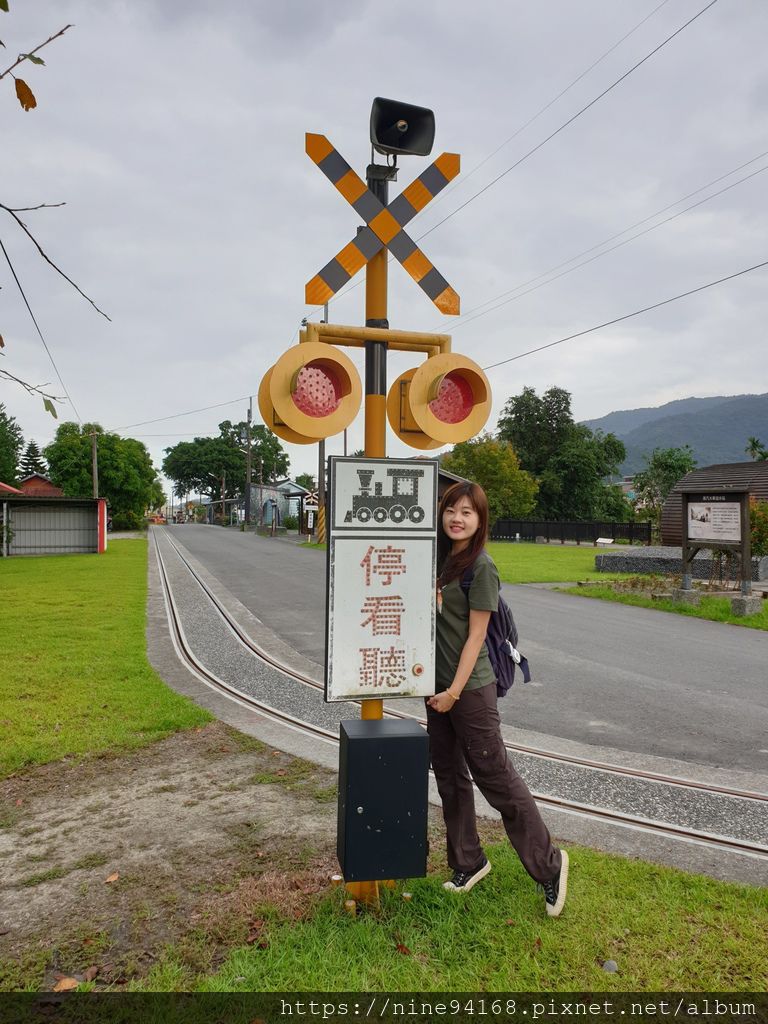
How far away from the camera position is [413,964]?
2.54 meters

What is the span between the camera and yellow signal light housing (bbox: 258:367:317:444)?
2.65m

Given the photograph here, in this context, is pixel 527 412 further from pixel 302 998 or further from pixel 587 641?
pixel 302 998

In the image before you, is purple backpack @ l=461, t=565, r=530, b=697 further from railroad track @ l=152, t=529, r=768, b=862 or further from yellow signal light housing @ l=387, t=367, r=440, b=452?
railroad track @ l=152, t=529, r=768, b=862

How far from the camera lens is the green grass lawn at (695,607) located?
11836 millimetres

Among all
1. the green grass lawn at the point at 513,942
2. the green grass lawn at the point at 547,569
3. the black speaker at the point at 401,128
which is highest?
the black speaker at the point at 401,128

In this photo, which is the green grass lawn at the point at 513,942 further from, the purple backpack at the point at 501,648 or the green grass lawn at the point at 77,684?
the green grass lawn at the point at 77,684

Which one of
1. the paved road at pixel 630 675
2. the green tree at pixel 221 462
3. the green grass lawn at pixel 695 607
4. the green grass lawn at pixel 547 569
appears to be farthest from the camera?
the green tree at pixel 221 462

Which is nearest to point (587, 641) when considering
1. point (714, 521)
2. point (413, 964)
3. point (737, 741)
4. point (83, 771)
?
point (737, 741)

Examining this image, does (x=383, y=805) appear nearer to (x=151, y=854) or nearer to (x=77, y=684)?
(x=151, y=854)

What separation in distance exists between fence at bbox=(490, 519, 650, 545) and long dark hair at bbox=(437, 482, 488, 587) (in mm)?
39555

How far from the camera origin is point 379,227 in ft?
9.84

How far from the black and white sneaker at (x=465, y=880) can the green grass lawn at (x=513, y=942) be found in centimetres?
4

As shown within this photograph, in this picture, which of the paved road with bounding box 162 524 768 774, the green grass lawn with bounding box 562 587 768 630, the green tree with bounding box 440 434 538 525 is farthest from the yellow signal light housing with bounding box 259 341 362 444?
the green tree with bounding box 440 434 538 525

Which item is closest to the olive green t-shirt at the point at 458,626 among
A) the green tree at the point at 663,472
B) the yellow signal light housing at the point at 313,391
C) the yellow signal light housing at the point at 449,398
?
the yellow signal light housing at the point at 449,398
